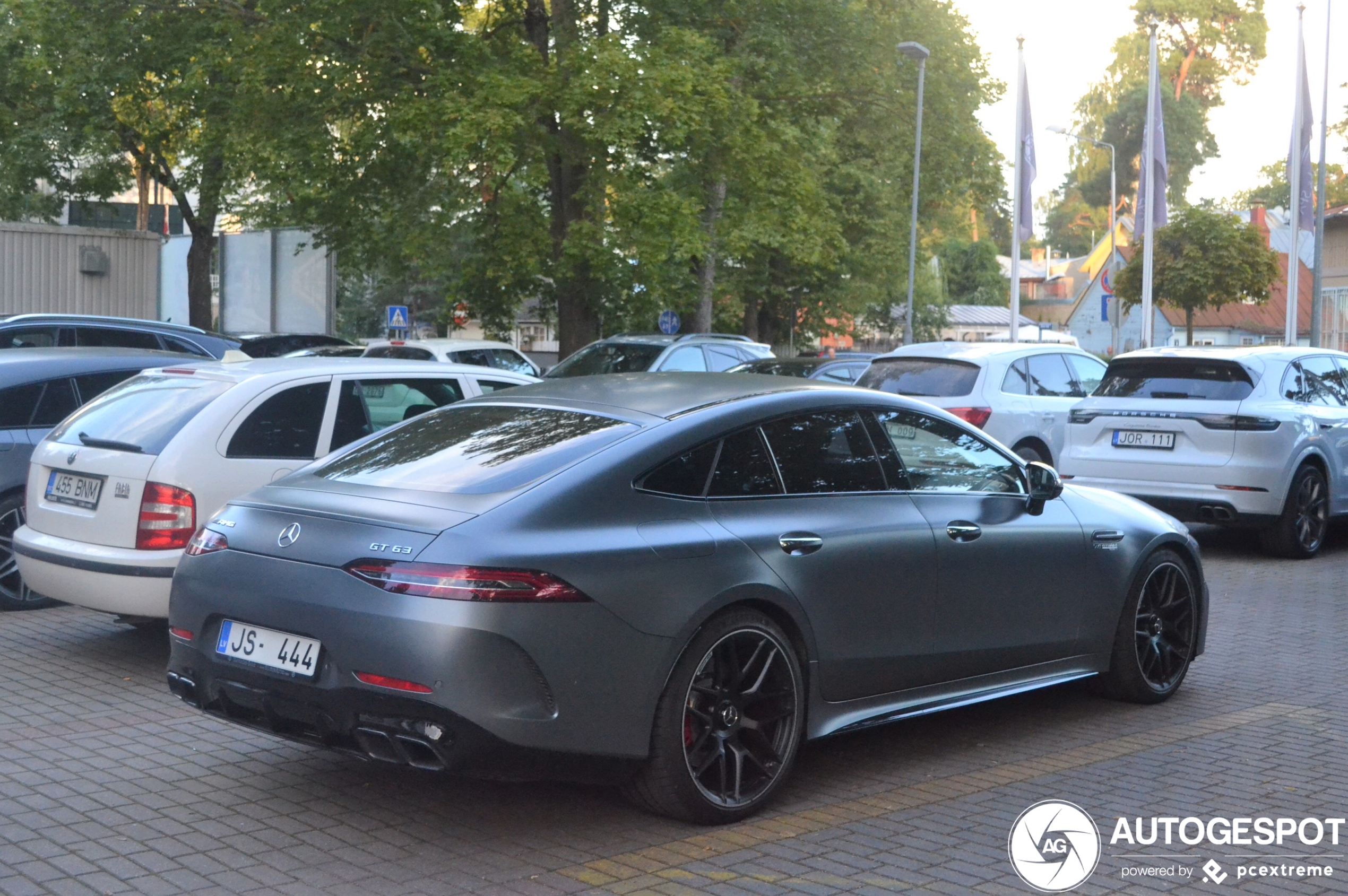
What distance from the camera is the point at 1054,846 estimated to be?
16.0 feet

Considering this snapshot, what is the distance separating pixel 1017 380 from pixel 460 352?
882 cm

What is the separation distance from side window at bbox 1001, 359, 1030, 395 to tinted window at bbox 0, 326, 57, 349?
9.00 m

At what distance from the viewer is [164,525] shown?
7.07m

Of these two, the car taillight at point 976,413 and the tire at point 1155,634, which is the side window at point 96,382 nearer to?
the tire at point 1155,634

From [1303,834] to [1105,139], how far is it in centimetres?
9134

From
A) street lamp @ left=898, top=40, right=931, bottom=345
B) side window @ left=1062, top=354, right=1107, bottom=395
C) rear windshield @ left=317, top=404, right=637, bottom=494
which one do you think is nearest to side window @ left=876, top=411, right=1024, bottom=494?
rear windshield @ left=317, top=404, right=637, bottom=494

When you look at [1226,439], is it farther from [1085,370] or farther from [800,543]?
[800,543]

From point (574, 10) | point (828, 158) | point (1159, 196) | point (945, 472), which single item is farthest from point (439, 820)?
point (1159, 196)

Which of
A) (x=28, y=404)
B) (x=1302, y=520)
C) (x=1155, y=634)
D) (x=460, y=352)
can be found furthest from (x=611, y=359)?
(x=1155, y=634)

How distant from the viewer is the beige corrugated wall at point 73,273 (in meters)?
25.3

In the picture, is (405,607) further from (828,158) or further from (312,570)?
(828,158)

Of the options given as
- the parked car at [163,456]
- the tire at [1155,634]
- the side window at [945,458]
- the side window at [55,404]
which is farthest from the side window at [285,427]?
the tire at [1155,634]

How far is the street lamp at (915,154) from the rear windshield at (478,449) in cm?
1855

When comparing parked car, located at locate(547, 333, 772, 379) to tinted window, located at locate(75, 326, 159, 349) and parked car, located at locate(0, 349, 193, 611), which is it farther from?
parked car, located at locate(0, 349, 193, 611)
